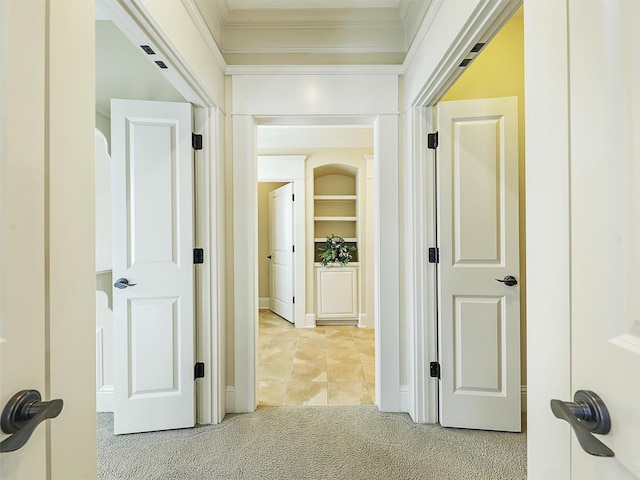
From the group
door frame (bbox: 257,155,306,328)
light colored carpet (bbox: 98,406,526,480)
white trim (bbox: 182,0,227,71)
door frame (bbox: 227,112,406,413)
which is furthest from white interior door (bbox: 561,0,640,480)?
door frame (bbox: 257,155,306,328)

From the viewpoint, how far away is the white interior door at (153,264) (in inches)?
76.7

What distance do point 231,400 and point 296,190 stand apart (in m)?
2.93

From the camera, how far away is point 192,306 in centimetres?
200

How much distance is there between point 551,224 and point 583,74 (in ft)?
1.01

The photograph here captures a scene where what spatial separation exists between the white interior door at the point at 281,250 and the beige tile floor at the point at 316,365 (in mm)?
434

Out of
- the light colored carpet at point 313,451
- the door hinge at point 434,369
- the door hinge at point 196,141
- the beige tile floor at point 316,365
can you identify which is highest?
the door hinge at point 196,141

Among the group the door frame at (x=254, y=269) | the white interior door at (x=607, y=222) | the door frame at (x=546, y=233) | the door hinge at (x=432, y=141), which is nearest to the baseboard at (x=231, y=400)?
the door frame at (x=254, y=269)

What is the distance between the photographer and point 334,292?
4.55 metres

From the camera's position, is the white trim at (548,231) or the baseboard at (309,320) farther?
the baseboard at (309,320)

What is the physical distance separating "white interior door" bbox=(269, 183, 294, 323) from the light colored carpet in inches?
104

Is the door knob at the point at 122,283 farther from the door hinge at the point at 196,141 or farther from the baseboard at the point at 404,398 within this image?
the baseboard at the point at 404,398

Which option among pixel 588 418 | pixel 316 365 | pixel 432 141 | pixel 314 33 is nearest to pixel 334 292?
pixel 316 365

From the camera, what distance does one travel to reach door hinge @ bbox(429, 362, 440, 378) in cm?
206

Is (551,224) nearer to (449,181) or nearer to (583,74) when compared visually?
(583,74)
